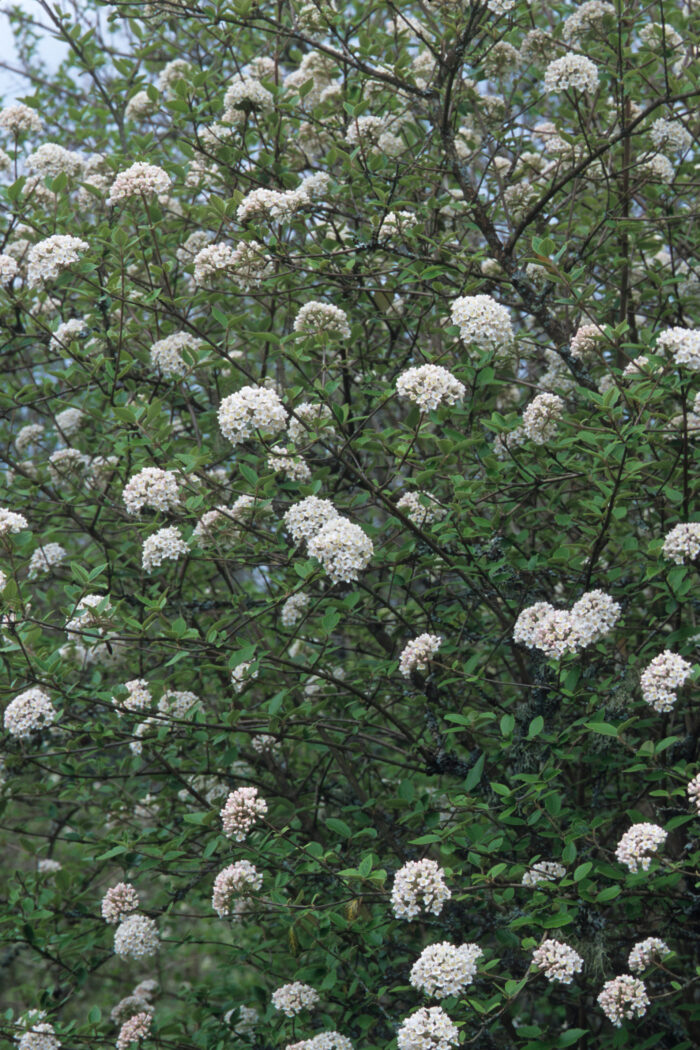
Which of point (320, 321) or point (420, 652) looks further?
point (320, 321)

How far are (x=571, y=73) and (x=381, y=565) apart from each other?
7.21 feet

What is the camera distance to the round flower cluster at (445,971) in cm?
311

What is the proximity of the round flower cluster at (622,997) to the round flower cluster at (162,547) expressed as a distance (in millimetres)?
1992

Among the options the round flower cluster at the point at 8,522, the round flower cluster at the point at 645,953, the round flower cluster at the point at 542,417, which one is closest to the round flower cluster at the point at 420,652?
the round flower cluster at the point at 542,417

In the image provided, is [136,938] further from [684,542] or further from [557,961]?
[684,542]

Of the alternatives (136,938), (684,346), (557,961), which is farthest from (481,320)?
(136,938)

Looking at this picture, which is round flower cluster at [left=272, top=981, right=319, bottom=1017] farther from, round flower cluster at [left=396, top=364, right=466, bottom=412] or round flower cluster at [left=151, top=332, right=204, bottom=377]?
round flower cluster at [left=151, top=332, right=204, bottom=377]

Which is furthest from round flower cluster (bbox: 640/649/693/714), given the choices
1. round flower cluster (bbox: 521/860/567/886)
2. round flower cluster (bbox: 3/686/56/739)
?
round flower cluster (bbox: 3/686/56/739)

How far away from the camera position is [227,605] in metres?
4.73

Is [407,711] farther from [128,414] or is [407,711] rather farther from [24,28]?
[24,28]

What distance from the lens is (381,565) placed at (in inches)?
166

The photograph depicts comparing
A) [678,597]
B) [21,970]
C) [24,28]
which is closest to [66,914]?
[678,597]

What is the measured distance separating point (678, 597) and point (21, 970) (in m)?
8.40

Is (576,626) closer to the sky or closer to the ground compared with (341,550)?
closer to the ground
